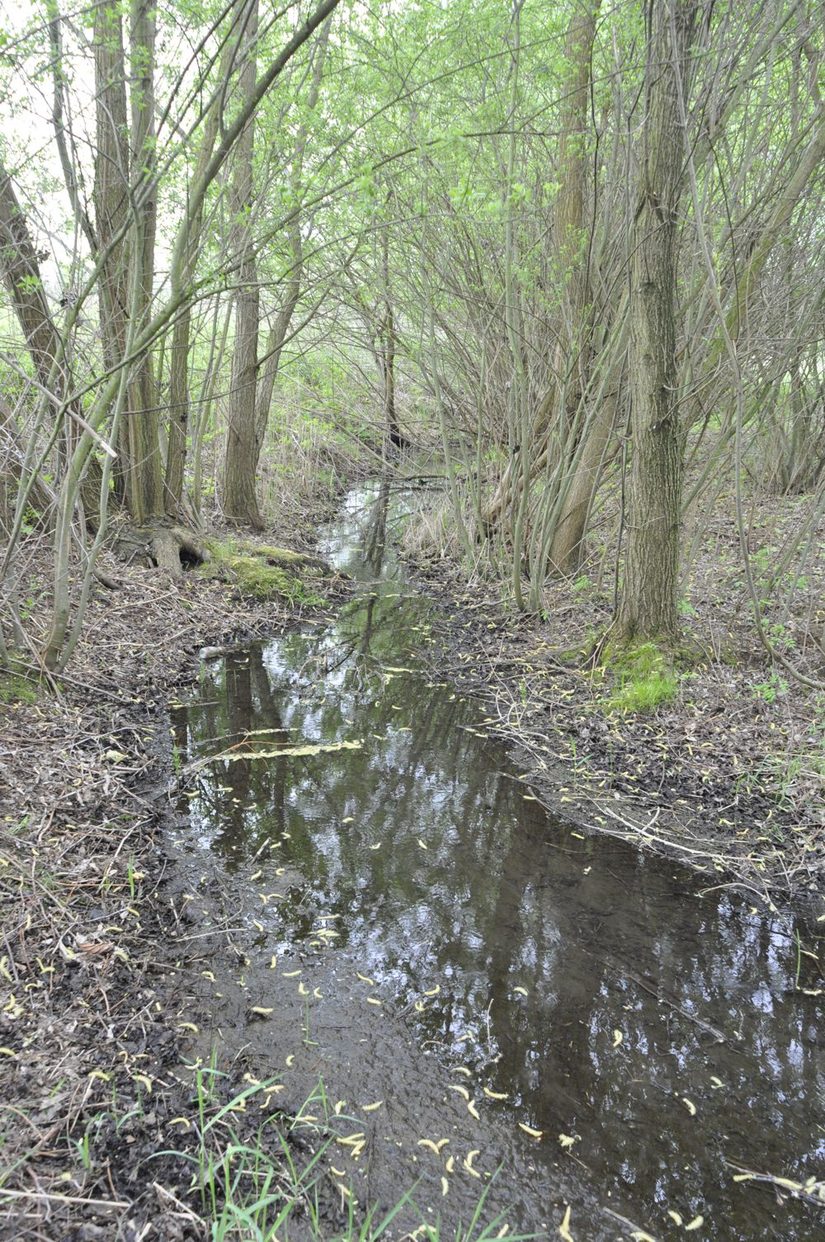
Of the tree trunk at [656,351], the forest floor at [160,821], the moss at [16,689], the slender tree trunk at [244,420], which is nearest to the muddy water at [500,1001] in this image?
the forest floor at [160,821]

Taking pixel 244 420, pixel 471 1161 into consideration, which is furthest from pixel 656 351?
pixel 244 420

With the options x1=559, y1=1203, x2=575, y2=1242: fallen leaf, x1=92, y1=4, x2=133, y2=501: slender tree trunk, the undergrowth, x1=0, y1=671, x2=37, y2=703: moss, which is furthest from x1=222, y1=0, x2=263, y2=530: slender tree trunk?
x1=559, y1=1203, x2=575, y2=1242: fallen leaf

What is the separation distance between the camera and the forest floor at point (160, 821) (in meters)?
2.00

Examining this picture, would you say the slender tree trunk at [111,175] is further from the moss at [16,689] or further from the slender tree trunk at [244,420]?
the moss at [16,689]

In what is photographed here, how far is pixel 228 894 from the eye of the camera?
335 centimetres

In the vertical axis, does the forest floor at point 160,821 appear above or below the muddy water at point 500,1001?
above

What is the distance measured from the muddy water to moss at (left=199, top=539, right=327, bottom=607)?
10.6 ft

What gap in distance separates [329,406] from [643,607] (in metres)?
7.10

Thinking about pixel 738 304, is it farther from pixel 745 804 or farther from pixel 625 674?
pixel 745 804

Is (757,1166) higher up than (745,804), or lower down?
lower down

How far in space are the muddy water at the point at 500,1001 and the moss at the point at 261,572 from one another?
10.6 feet

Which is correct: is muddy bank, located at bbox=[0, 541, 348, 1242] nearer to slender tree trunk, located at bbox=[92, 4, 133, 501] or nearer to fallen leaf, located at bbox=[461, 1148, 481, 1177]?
fallen leaf, located at bbox=[461, 1148, 481, 1177]

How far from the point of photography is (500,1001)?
2822 millimetres

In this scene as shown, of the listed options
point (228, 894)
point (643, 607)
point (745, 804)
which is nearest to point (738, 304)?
point (643, 607)
